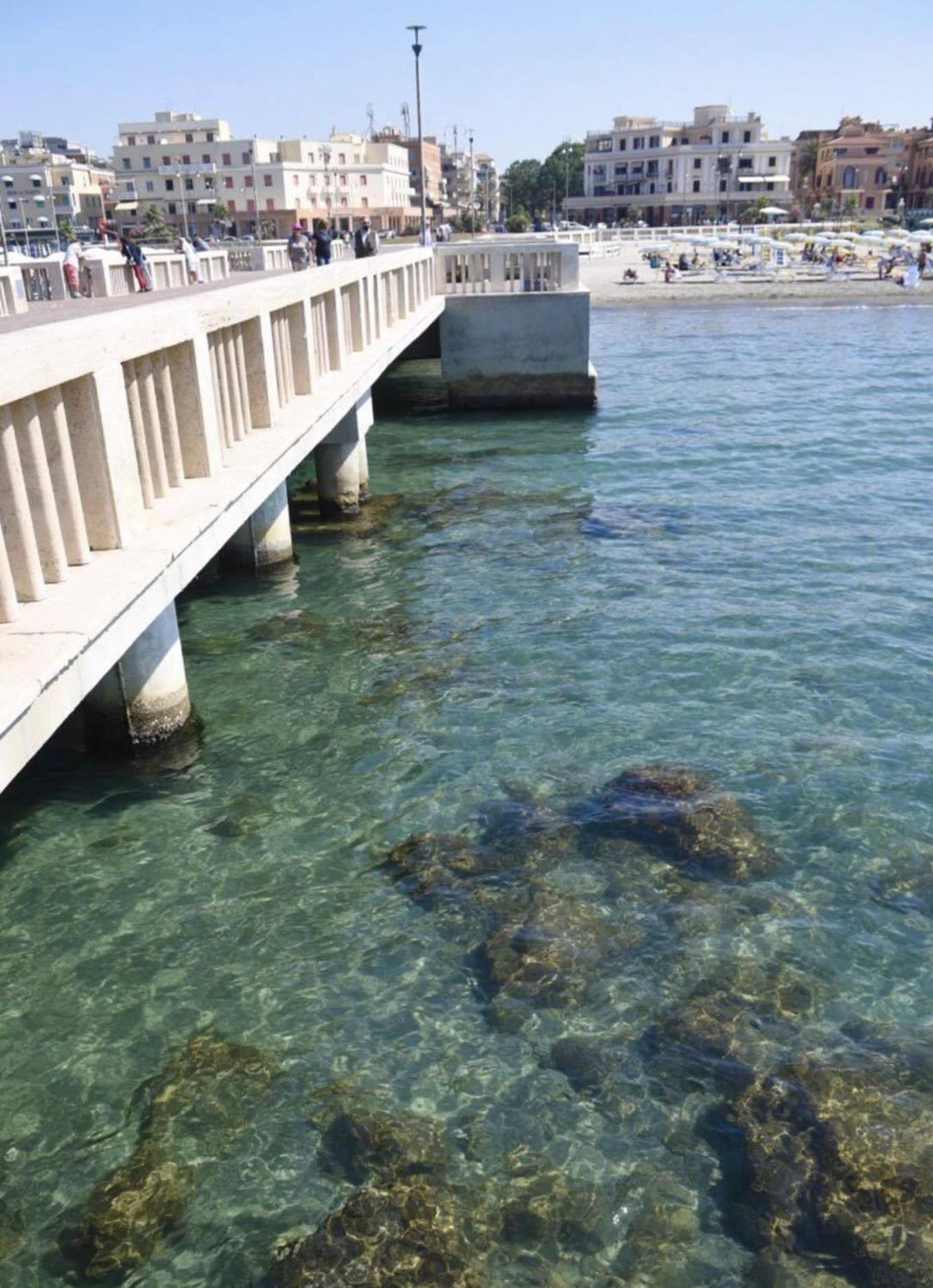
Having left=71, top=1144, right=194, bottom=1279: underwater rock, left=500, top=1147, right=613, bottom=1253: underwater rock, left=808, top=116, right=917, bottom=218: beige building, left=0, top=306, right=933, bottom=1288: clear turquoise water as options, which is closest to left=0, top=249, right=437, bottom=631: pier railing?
left=0, top=306, right=933, bottom=1288: clear turquoise water

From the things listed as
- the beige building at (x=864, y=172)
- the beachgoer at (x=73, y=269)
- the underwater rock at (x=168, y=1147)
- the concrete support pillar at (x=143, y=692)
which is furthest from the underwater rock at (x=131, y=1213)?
the beige building at (x=864, y=172)

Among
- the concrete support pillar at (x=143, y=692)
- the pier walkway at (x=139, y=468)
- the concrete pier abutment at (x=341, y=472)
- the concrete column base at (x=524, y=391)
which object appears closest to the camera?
the pier walkway at (x=139, y=468)

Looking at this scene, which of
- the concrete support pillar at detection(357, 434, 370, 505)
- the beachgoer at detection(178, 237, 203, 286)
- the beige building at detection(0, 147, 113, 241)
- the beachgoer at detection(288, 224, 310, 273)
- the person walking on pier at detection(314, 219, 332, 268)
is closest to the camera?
the concrete support pillar at detection(357, 434, 370, 505)

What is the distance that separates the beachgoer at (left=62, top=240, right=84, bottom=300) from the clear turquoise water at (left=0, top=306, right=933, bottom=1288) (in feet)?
37.6

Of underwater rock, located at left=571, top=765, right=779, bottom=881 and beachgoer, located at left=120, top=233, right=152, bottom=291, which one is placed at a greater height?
beachgoer, located at left=120, top=233, right=152, bottom=291

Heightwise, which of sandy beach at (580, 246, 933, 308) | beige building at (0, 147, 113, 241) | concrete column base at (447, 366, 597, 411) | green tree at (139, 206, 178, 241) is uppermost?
beige building at (0, 147, 113, 241)

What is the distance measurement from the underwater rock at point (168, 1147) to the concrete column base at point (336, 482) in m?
12.2

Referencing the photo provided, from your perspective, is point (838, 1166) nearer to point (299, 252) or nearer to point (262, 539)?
point (262, 539)

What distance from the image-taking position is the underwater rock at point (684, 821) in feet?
26.1

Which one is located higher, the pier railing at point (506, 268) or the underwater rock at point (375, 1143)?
the pier railing at point (506, 268)

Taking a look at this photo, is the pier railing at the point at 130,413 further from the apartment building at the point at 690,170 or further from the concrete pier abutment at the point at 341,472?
the apartment building at the point at 690,170

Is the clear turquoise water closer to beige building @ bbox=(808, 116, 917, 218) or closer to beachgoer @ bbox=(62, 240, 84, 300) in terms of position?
beachgoer @ bbox=(62, 240, 84, 300)

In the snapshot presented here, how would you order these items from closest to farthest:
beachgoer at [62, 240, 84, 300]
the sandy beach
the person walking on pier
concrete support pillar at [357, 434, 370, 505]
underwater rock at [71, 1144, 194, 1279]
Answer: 1. underwater rock at [71, 1144, 194, 1279]
2. concrete support pillar at [357, 434, 370, 505]
3. beachgoer at [62, 240, 84, 300]
4. the person walking on pier
5. the sandy beach

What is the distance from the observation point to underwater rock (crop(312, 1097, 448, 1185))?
5535mm
